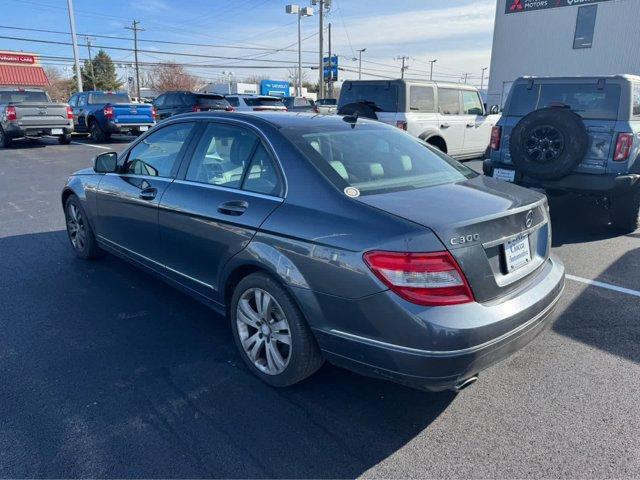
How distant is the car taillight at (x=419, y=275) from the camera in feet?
7.34

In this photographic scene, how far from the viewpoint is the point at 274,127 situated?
3.08 meters

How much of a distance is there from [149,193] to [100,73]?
80.3 metres

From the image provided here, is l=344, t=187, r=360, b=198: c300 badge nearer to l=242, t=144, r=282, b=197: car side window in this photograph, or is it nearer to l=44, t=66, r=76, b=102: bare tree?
l=242, t=144, r=282, b=197: car side window

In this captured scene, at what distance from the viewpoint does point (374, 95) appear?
384 inches

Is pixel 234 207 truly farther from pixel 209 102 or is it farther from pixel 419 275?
pixel 209 102

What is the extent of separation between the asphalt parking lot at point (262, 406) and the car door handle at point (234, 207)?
3.28ft

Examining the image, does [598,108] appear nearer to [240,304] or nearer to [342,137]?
[342,137]

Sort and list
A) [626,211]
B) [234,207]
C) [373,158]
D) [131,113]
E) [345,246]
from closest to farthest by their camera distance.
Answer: [345,246] < [234,207] < [373,158] < [626,211] < [131,113]

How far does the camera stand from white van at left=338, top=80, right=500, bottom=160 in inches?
371

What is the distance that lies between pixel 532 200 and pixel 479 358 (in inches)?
44.5

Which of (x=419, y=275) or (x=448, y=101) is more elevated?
(x=448, y=101)

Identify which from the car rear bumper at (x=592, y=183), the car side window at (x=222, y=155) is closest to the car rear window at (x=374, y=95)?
the car rear bumper at (x=592, y=183)

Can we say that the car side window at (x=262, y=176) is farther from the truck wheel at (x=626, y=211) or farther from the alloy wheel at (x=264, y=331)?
the truck wheel at (x=626, y=211)

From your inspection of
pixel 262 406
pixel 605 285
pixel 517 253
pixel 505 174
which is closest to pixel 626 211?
pixel 505 174
